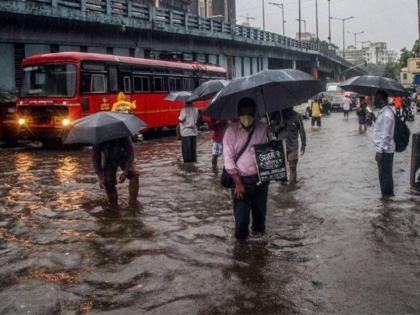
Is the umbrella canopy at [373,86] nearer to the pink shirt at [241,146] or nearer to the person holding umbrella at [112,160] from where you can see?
the pink shirt at [241,146]

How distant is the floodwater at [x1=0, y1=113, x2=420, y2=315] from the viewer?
4.68 m

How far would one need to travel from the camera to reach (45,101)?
17.3 m

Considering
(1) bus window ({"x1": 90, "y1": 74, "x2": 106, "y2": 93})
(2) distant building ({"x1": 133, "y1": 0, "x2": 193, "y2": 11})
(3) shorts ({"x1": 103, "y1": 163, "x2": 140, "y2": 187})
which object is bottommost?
(3) shorts ({"x1": 103, "y1": 163, "x2": 140, "y2": 187})

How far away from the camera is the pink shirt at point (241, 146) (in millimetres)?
5883

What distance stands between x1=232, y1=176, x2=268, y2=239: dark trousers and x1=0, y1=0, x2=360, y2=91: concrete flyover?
715 inches

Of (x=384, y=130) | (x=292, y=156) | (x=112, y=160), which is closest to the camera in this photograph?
(x=112, y=160)

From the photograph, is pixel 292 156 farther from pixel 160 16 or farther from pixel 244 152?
pixel 160 16

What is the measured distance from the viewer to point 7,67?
79.2 feet


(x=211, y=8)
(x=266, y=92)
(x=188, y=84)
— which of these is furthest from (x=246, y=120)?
(x=211, y=8)

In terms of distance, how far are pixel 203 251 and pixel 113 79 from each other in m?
14.0

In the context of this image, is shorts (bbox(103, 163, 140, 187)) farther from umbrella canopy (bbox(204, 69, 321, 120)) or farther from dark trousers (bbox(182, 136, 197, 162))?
dark trousers (bbox(182, 136, 197, 162))

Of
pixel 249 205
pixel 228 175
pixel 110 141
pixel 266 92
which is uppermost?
pixel 266 92

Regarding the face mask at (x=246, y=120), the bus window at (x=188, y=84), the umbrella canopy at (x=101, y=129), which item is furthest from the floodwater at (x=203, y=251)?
the bus window at (x=188, y=84)

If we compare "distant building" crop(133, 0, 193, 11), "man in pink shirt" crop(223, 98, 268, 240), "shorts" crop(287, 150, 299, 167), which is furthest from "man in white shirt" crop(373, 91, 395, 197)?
"distant building" crop(133, 0, 193, 11)
